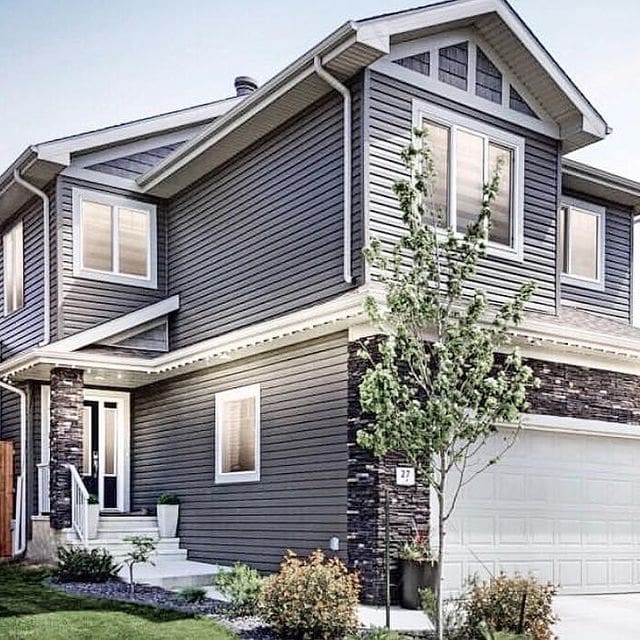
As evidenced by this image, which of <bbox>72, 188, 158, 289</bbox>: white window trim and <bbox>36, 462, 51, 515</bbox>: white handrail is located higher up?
<bbox>72, 188, 158, 289</bbox>: white window trim

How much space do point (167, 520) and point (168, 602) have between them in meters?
4.20

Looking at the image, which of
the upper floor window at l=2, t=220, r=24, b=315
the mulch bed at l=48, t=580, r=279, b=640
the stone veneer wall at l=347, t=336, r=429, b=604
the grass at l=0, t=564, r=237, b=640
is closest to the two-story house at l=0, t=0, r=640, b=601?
the stone veneer wall at l=347, t=336, r=429, b=604

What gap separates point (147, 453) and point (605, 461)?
25.1 ft

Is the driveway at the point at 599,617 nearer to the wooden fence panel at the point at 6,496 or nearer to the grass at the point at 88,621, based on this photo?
the grass at the point at 88,621

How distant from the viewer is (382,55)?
1057 centimetres

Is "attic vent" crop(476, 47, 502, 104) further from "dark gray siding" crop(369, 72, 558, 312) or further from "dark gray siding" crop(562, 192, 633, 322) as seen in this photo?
"dark gray siding" crop(562, 192, 633, 322)

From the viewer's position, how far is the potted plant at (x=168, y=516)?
13.9m

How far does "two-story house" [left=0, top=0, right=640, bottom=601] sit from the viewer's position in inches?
424

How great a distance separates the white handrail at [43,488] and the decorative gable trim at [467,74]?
27.2 feet

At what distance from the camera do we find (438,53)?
1158 centimetres

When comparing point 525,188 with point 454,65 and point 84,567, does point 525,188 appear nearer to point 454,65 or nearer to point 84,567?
point 454,65

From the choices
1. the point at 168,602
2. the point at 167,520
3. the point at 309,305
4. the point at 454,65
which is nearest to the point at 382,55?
the point at 454,65

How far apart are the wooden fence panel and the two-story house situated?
0.74 ft

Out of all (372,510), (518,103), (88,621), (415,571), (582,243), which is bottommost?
(88,621)
